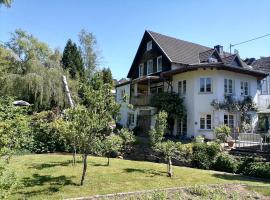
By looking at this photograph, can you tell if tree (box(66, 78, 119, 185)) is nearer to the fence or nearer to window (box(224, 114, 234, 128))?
the fence

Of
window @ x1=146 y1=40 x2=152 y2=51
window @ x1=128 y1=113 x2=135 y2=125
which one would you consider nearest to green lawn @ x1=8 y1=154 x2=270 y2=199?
window @ x1=128 y1=113 x2=135 y2=125

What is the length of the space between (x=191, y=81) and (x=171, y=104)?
2.75 m

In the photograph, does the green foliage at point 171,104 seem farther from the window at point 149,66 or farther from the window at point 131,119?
the window at point 131,119

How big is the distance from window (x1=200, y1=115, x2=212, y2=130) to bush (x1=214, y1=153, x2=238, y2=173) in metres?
8.89

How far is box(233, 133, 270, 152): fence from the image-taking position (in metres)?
20.0

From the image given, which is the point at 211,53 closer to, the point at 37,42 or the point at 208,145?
the point at 208,145

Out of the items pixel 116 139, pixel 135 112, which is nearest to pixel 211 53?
pixel 135 112

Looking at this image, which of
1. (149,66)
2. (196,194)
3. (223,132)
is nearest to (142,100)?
(149,66)

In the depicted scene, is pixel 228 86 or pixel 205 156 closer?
pixel 205 156

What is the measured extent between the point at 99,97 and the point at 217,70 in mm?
18291

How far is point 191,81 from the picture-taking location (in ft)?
91.1

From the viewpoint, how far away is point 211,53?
3120 cm

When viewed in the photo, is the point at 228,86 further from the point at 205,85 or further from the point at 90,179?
the point at 90,179

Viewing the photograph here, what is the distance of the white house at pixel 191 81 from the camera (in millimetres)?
26750
